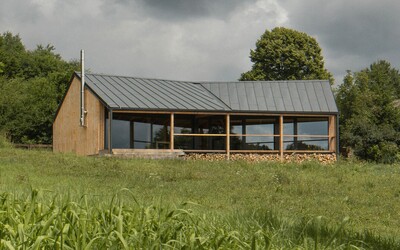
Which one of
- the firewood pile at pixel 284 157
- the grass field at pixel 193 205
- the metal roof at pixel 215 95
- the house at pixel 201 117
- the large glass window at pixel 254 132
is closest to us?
the grass field at pixel 193 205

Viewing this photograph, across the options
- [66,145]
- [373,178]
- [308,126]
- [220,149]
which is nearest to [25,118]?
[66,145]

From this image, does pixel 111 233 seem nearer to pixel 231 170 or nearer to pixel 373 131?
pixel 231 170

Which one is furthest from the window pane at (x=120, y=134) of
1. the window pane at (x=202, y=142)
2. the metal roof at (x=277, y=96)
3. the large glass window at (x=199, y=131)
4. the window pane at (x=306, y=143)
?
the window pane at (x=306, y=143)

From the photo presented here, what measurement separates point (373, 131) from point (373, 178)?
15.3 metres

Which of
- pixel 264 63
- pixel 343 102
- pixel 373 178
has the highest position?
pixel 264 63

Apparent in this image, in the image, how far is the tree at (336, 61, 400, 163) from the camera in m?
30.4

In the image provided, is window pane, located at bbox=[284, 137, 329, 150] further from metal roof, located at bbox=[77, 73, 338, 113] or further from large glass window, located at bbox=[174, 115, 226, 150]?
large glass window, located at bbox=[174, 115, 226, 150]

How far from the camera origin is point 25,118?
127 ft

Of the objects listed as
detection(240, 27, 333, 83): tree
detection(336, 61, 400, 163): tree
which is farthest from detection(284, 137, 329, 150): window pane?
detection(240, 27, 333, 83): tree

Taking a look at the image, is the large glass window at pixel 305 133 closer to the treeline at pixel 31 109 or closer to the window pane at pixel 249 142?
the window pane at pixel 249 142

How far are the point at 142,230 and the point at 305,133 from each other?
81.9 ft

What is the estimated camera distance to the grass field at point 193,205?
430cm

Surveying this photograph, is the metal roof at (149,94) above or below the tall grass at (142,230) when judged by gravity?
above

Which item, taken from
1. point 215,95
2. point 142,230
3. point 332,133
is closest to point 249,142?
point 215,95
